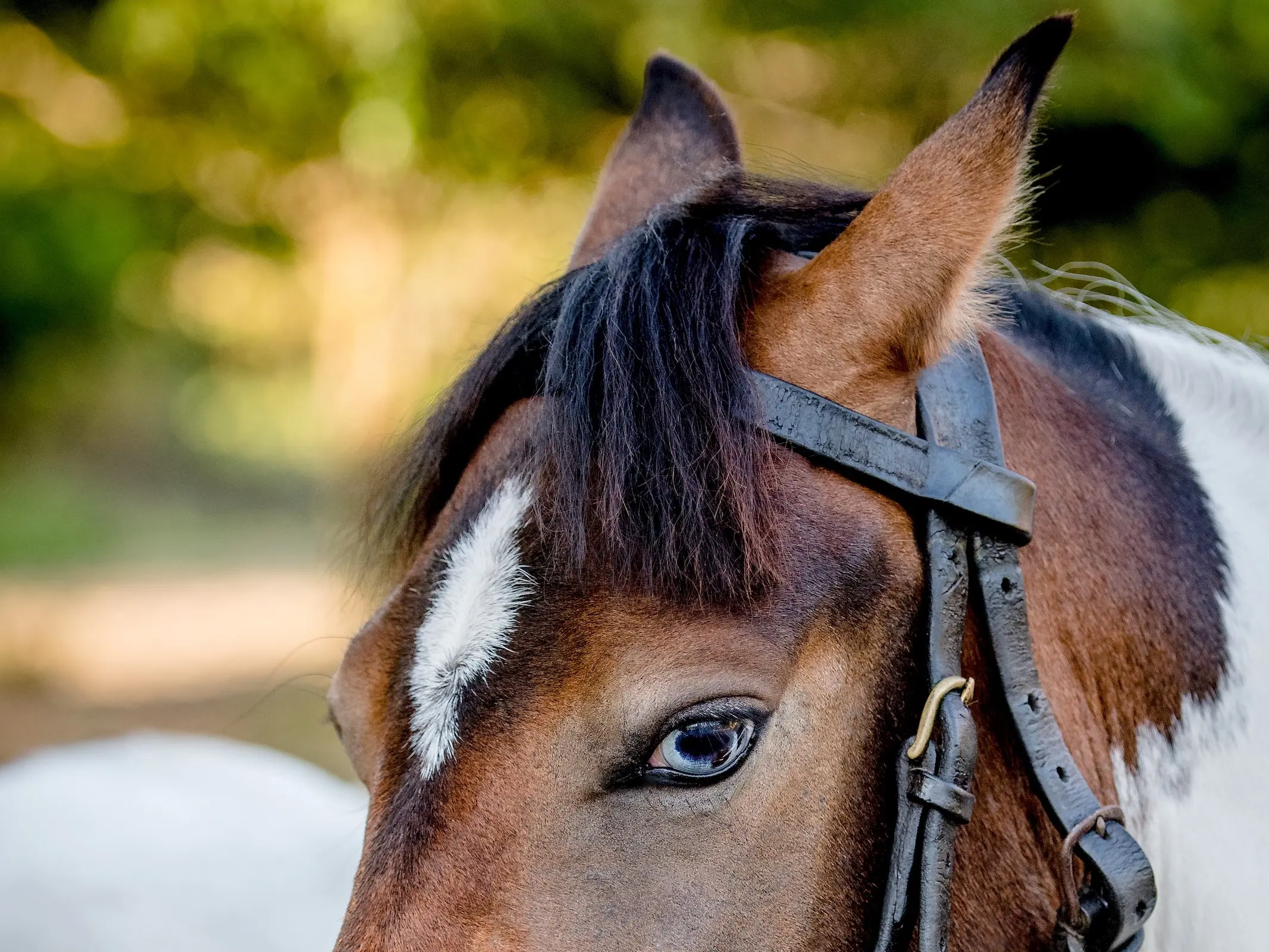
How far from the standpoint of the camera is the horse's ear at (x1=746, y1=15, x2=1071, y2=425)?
1241mm

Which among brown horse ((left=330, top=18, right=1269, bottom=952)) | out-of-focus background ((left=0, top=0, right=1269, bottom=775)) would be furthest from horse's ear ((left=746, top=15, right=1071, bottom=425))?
out-of-focus background ((left=0, top=0, right=1269, bottom=775))

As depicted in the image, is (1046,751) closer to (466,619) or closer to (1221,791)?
(1221,791)

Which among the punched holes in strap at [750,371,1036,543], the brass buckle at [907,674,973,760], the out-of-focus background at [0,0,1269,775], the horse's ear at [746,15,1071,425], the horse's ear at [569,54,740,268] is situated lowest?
the brass buckle at [907,674,973,760]

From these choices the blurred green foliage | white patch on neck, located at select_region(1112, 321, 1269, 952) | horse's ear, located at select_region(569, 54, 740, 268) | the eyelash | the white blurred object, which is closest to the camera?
the eyelash

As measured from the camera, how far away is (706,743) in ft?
3.87

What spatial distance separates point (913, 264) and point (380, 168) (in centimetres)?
546

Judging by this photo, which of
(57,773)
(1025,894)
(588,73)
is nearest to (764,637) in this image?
(1025,894)

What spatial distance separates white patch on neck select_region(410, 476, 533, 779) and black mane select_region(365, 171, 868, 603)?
57mm

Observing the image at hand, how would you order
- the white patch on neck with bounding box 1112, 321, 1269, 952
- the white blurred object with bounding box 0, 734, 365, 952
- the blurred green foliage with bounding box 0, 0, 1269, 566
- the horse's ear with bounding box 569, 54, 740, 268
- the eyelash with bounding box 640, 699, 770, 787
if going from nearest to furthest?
Answer: the eyelash with bounding box 640, 699, 770, 787, the white patch on neck with bounding box 1112, 321, 1269, 952, the horse's ear with bounding box 569, 54, 740, 268, the white blurred object with bounding box 0, 734, 365, 952, the blurred green foliage with bounding box 0, 0, 1269, 566

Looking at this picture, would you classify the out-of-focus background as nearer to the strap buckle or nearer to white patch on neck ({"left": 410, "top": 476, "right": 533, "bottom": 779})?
white patch on neck ({"left": 410, "top": 476, "right": 533, "bottom": 779})

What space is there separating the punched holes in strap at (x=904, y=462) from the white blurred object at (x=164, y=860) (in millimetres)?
1570

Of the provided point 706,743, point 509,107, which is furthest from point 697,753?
point 509,107

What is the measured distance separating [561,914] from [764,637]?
0.38 meters

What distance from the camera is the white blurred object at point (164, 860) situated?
2.30m
